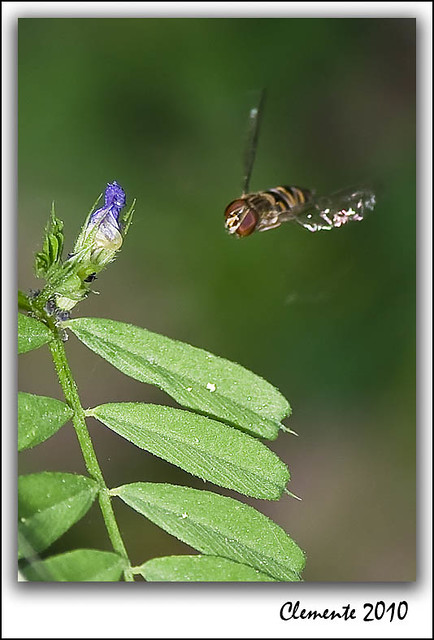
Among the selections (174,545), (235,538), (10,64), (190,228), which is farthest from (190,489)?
(190,228)

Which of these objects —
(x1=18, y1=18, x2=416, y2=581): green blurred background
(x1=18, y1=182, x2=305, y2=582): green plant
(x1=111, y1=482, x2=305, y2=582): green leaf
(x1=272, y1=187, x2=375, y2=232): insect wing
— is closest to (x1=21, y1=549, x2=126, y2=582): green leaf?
(x1=18, y1=182, x2=305, y2=582): green plant

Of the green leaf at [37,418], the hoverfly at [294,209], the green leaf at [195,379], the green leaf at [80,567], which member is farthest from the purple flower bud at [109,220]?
the green leaf at [80,567]

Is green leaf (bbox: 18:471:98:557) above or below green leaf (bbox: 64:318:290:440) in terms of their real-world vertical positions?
below

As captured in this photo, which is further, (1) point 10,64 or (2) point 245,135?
(2) point 245,135

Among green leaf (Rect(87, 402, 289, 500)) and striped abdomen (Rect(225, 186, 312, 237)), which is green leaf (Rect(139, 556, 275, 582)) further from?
striped abdomen (Rect(225, 186, 312, 237))

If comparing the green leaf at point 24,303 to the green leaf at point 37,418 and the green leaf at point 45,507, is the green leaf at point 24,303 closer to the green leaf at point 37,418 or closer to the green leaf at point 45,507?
the green leaf at point 37,418

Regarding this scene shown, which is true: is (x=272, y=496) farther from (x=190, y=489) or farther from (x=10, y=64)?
(x=10, y=64)
